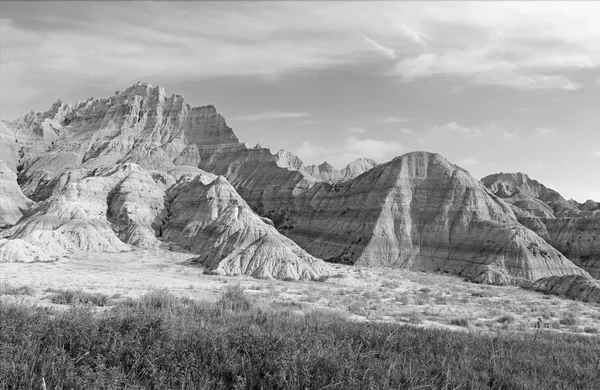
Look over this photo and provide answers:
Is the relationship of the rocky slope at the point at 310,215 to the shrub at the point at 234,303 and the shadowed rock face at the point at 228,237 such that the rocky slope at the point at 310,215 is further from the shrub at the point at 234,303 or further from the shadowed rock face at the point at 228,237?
the shrub at the point at 234,303

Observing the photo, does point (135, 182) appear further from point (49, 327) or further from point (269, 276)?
point (49, 327)

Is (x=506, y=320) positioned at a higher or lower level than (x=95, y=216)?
lower

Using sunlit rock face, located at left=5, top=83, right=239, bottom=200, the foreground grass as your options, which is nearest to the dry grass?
the foreground grass

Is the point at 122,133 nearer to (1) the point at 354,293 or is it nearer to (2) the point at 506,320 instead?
(1) the point at 354,293

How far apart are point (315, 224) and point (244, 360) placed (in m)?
61.1

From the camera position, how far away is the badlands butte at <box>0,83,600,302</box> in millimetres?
44188

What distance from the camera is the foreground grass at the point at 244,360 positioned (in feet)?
25.1

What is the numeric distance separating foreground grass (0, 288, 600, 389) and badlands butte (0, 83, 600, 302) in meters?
27.3

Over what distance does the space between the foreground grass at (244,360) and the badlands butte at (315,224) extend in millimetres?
27314

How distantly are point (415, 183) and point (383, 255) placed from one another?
13.2m

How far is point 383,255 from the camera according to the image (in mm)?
55344

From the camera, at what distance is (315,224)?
69.6m

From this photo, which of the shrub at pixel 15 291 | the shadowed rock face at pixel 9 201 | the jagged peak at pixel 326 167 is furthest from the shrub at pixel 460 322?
the jagged peak at pixel 326 167

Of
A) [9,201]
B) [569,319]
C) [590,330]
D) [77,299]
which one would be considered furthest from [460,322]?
[9,201]
